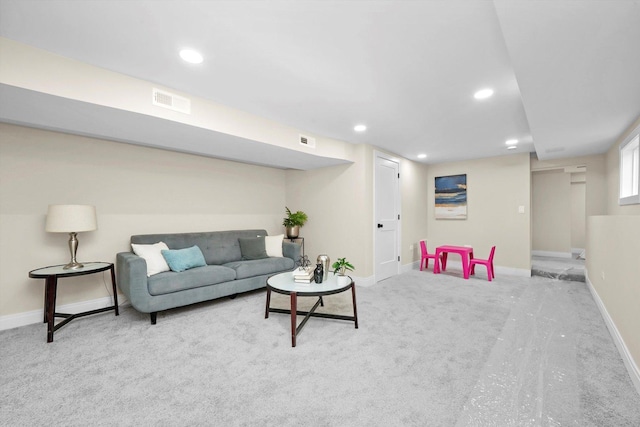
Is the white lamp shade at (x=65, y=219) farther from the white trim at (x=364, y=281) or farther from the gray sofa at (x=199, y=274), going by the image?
the white trim at (x=364, y=281)

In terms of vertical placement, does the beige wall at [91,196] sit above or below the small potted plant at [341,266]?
above

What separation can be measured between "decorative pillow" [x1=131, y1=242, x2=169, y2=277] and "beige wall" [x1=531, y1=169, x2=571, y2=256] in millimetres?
8200

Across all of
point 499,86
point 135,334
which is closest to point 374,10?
point 499,86

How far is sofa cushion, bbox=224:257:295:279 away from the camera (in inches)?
152

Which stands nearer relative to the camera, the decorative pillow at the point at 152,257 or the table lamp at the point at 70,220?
the table lamp at the point at 70,220

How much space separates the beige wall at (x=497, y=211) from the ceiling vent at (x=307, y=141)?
146 inches

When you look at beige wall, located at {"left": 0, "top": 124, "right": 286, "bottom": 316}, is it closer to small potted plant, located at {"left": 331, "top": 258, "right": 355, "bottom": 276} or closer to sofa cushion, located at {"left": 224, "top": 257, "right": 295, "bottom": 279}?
sofa cushion, located at {"left": 224, "top": 257, "right": 295, "bottom": 279}

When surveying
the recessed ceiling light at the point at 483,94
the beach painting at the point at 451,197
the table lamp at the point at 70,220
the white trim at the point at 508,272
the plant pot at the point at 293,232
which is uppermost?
the recessed ceiling light at the point at 483,94

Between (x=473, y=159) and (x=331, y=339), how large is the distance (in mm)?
5073

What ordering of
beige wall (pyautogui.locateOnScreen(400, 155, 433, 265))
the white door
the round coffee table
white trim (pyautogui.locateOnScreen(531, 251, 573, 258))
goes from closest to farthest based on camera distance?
the round coffee table → the white door → beige wall (pyautogui.locateOnScreen(400, 155, 433, 265)) → white trim (pyautogui.locateOnScreen(531, 251, 573, 258))

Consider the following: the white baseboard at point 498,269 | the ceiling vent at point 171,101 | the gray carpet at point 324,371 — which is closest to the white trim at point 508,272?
the white baseboard at point 498,269

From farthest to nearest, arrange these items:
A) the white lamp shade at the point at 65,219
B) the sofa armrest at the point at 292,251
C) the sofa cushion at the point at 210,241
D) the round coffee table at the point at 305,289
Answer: the sofa armrest at the point at 292,251, the sofa cushion at the point at 210,241, the white lamp shade at the point at 65,219, the round coffee table at the point at 305,289

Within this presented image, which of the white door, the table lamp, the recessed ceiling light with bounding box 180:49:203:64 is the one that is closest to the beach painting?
the white door

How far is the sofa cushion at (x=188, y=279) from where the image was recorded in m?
3.08
